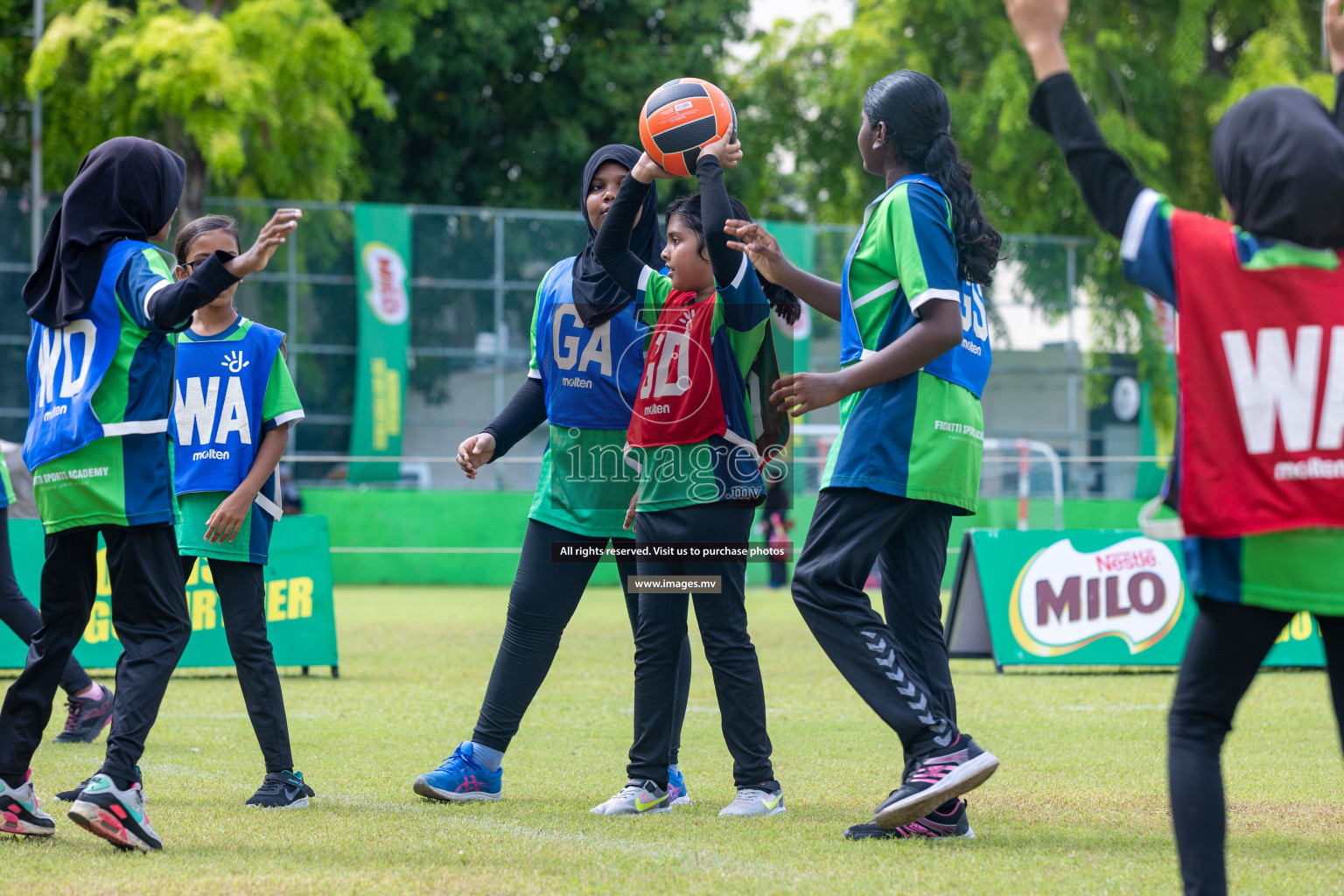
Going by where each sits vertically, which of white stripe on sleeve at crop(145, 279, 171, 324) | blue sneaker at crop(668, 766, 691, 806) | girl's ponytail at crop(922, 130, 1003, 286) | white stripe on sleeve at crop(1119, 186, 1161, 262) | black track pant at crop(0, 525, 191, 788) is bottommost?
blue sneaker at crop(668, 766, 691, 806)

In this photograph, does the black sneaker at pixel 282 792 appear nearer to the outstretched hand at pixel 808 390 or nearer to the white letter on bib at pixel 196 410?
the white letter on bib at pixel 196 410

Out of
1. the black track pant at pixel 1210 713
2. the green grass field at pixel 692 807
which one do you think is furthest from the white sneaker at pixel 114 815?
the black track pant at pixel 1210 713

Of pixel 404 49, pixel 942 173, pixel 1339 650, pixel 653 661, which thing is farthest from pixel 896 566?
pixel 404 49

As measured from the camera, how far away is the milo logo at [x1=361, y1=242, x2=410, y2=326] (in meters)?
20.5

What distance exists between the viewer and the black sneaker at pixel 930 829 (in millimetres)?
3959

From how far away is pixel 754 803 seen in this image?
4340 mm

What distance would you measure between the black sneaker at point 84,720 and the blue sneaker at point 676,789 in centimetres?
294

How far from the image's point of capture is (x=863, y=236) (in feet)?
13.2

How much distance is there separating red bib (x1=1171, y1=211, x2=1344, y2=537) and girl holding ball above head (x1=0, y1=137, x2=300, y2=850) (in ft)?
8.35

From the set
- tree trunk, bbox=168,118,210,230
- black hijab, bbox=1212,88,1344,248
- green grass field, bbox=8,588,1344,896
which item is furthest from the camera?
tree trunk, bbox=168,118,210,230

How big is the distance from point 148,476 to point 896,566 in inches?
87.9

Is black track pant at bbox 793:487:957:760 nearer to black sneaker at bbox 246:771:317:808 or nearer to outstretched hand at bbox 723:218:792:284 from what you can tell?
outstretched hand at bbox 723:218:792:284

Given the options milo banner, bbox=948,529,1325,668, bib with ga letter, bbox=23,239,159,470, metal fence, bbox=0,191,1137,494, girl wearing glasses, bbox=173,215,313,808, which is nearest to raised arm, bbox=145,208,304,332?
bib with ga letter, bbox=23,239,159,470

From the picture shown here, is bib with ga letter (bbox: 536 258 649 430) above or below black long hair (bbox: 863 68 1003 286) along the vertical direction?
below
